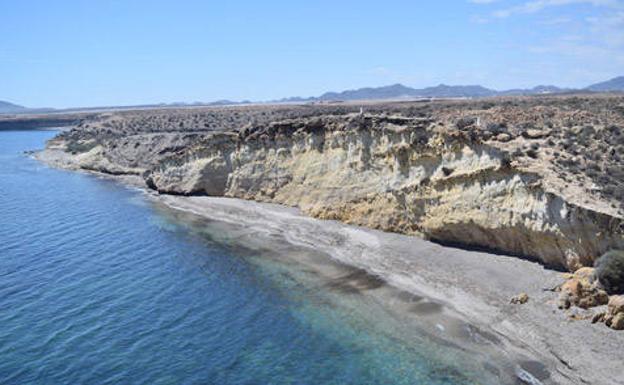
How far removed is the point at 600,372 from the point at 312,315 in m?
11.5

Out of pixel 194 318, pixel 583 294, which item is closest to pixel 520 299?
pixel 583 294

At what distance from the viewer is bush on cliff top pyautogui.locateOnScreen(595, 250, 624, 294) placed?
2269cm

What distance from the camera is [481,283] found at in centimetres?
2681

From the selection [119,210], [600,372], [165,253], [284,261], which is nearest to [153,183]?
[119,210]

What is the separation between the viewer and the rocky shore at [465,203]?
23031mm

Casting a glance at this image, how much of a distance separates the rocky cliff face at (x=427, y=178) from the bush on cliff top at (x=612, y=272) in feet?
5.98

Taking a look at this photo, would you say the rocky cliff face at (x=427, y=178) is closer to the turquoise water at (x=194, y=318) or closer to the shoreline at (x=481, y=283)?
the shoreline at (x=481, y=283)

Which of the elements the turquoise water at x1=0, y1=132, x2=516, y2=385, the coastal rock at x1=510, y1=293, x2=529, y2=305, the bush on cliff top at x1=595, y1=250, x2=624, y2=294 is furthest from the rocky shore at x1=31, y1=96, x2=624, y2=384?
the turquoise water at x1=0, y1=132, x2=516, y2=385

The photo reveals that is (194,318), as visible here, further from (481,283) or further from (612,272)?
(612,272)

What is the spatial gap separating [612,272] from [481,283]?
5800mm

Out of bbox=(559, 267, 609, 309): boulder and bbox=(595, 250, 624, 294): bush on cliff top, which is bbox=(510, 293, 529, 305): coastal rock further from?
bbox=(595, 250, 624, 294): bush on cliff top

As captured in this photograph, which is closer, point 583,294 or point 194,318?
point 583,294

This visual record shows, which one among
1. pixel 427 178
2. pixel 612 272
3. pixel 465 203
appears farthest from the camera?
pixel 427 178

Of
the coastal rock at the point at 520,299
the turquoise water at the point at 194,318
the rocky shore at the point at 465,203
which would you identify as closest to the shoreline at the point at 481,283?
the rocky shore at the point at 465,203
